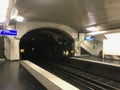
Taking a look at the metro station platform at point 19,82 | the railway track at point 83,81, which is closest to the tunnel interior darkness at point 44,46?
the railway track at point 83,81

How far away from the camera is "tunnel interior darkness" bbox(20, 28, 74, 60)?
2519 centimetres

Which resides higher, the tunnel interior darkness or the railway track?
the tunnel interior darkness

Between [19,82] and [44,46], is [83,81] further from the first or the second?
[44,46]

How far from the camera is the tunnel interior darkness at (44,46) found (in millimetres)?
25188

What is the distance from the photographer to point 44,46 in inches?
1226

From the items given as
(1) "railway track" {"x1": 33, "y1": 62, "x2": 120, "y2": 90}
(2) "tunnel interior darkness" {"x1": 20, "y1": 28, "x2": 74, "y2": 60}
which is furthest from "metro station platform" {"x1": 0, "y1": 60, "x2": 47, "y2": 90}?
(2) "tunnel interior darkness" {"x1": 20, "y1": 28, "x2": 74, "y2": 60}

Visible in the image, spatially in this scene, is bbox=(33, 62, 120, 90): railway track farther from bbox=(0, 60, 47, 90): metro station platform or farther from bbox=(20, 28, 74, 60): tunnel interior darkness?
bbox=(20, 28, 74, 60): tunnel interior darkness

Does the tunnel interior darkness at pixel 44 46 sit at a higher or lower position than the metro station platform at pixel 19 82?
higher

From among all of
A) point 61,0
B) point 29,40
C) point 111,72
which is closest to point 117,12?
point 61,0

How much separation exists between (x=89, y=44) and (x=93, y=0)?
17.6 metres

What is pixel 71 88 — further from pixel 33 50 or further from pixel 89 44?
pixel 33 50

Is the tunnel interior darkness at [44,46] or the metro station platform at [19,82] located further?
the tunnel interior darkness at [44,46]

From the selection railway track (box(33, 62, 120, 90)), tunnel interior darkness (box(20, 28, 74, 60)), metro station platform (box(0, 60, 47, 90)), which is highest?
tunnel interior darkness (box(20, 28, 74, 60))

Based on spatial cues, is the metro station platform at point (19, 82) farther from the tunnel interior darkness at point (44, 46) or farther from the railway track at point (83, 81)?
the tunnel interior darkness at point (44, 46)
